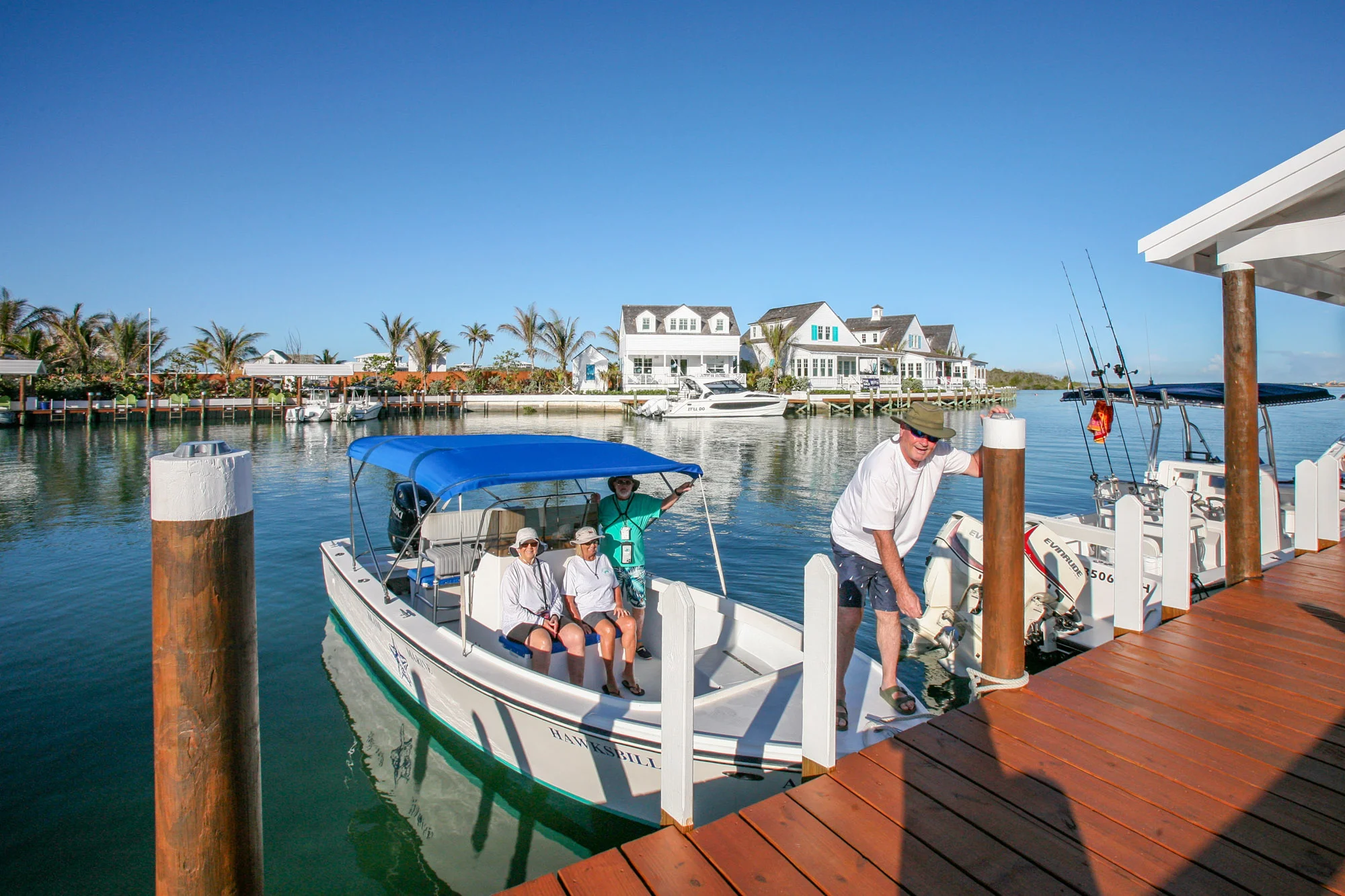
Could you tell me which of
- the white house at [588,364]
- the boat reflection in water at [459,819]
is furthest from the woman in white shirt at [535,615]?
the white house at [588,364]

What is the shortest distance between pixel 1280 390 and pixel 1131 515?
27.2ft

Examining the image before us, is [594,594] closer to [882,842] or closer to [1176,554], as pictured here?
[882,842]

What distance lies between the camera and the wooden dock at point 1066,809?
2.60 m

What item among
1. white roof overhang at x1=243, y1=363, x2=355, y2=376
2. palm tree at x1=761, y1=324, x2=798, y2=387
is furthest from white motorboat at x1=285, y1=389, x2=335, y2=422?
palm tree at x1=761, y1=324, x2=798, y2=387

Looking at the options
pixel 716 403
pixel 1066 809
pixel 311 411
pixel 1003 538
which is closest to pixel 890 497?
pixel 1003 538

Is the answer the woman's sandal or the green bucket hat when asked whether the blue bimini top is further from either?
the woman's sandal

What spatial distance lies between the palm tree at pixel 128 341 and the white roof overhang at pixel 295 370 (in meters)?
9.37

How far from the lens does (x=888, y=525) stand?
4.09 metres

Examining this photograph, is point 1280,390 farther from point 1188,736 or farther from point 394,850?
point 394,850

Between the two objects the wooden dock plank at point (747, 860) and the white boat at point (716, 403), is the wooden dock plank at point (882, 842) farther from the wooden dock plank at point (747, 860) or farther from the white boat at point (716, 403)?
the white boat at point (716, 403)

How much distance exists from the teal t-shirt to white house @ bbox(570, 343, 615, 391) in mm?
55981

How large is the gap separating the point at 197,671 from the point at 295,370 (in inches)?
2012

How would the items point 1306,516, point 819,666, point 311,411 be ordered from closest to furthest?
point 819,666 → point 1306,516 → point 311,411

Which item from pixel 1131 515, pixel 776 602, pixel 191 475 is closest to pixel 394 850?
pixel 191 475
